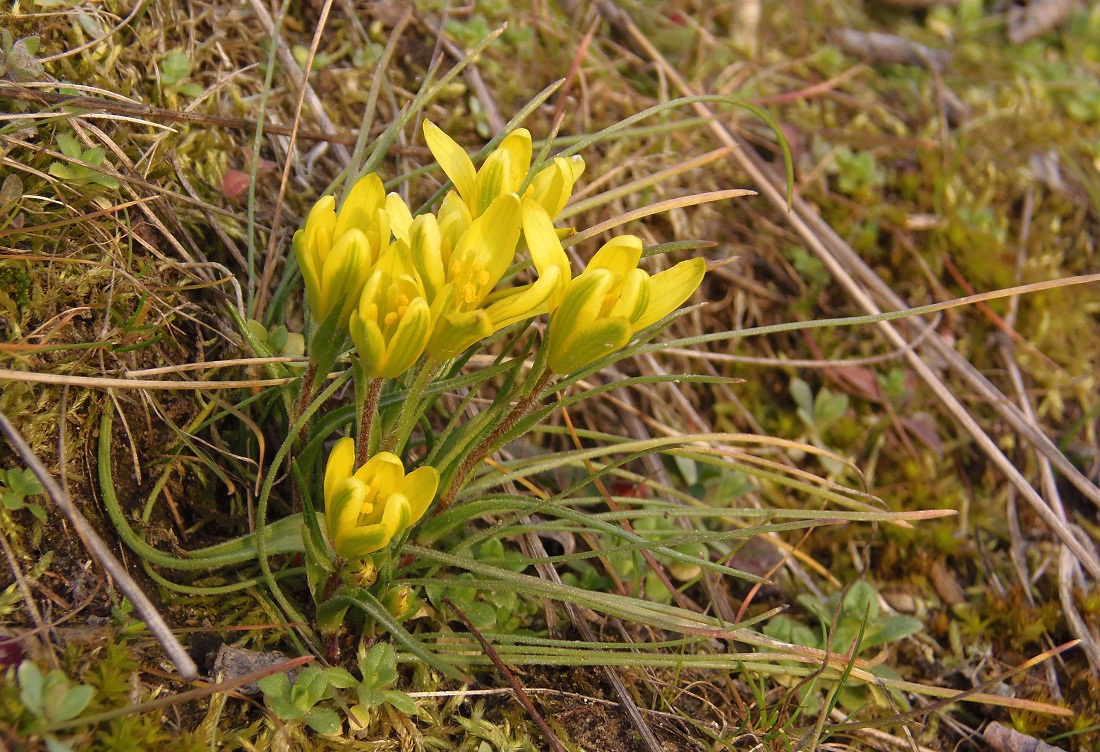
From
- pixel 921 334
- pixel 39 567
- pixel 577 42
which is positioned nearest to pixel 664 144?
pixel 577 42

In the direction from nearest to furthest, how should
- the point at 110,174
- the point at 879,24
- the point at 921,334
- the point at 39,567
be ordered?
the point at 39,567
the point at 110,174
the point at 921,334
the point at 879,24

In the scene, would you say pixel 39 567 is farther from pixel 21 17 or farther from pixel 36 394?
pixel 21 17

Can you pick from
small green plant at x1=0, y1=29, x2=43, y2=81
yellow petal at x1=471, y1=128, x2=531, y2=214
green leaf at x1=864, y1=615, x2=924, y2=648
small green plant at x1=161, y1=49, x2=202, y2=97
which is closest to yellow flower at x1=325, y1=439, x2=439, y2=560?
yellow petal at x1=471, y1=128, x2=531, y2=214

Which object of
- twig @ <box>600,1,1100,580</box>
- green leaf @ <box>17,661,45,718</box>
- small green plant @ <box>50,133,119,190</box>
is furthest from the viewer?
twig @ <box>600,1,1100,580</box>

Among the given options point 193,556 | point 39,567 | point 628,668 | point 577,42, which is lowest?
point 628,668

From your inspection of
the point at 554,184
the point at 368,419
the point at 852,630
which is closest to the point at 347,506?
the point at 368,419

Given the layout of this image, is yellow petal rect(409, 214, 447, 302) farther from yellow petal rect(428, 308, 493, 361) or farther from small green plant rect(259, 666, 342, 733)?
small green plant rect(259, 666, 342, 733)

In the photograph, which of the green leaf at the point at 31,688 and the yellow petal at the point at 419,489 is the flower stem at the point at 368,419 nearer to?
the yellow petal at the point at 419,489
